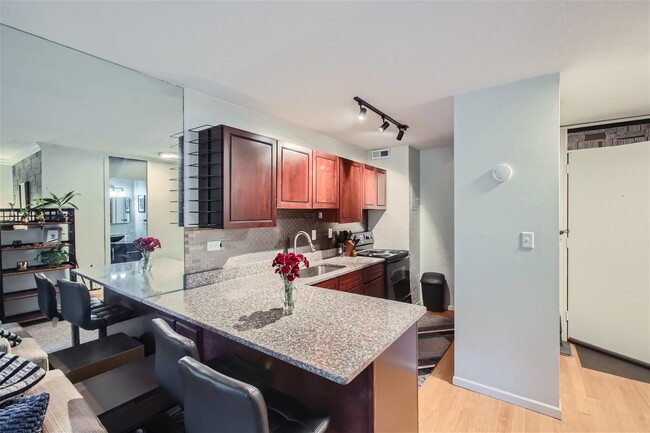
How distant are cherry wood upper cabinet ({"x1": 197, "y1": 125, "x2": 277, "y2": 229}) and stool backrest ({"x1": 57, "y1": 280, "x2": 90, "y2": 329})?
0.86 meters

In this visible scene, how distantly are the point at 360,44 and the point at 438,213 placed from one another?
334cm

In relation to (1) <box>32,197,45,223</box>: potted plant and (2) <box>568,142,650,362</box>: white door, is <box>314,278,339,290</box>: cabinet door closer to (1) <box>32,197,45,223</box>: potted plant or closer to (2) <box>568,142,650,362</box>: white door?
(1) <box>32,197,45,223</box>: potted plant

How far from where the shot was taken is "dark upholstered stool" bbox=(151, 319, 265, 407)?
1.28 meters

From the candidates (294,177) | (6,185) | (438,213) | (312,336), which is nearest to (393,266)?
(438,213)

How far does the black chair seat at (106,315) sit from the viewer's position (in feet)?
6.41

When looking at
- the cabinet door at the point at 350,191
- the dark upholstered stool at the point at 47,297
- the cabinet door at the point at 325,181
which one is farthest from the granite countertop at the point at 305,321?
the cabinet door at the point at 350,191

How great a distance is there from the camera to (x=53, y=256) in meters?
1.72

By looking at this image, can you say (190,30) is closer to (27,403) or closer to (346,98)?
(346,98)

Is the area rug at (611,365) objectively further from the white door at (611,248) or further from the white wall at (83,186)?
the white wall at (83,186)

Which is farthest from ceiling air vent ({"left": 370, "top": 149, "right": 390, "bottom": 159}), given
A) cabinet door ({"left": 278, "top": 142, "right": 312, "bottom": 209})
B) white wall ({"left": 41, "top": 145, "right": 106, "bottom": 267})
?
white wall ({"left": 41, "top": 145, "right": 106, "bottom": 267})

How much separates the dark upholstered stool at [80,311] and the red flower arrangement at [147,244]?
419mm

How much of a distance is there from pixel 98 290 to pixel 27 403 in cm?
110

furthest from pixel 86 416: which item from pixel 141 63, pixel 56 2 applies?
pixel 141 63

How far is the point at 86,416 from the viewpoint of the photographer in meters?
1.14
